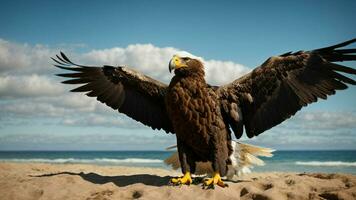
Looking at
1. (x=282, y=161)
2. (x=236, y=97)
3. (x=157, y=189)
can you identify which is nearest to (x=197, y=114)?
(x=236, y=97)

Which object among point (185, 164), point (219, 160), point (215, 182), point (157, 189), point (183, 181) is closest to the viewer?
point (157, 189)

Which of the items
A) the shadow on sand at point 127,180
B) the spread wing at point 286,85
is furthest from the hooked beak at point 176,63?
the shadow on sand at point 127,180

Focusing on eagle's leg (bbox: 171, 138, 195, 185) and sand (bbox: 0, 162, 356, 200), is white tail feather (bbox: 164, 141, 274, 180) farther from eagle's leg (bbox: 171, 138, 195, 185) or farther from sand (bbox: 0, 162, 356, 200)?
sand (bbox: 0, 162, 356, 200)

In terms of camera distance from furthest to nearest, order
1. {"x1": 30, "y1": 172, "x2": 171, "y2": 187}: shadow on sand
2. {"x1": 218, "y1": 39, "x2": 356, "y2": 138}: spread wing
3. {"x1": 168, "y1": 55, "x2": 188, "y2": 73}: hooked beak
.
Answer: {"x1": 30, "y1": 172, "x2": 171, "y2": 187}: shadow on sand → {"x1": 218, "y1": 39, "x2": 356, "y2": 138}: spread wing → {"x1": 168, "y1": 55, "x2": 188, "y2": 73}: hooked beak

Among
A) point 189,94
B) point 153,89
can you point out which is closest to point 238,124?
point 189,94

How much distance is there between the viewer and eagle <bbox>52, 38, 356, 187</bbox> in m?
5.80

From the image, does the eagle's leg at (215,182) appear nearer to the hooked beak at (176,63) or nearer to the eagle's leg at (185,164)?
the eagle's leg at (185,164)

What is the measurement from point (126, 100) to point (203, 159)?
1796 mm

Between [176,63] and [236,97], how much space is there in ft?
3.68

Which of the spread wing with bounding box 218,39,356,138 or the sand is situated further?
the spread wing with bounding box 218,39,356,138

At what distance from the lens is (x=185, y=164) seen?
6.15 meters

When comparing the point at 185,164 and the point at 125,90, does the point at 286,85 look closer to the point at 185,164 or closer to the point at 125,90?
the point at 185,164

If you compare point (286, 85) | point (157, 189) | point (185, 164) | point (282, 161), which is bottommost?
point (157, 189)

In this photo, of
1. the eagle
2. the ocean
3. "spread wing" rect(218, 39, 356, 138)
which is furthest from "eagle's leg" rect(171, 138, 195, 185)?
the ocean
